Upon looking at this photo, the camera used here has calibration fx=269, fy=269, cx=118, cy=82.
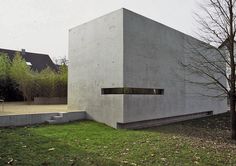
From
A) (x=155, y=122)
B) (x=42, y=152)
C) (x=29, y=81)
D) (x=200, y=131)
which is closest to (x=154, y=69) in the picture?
(x=155, y=122)

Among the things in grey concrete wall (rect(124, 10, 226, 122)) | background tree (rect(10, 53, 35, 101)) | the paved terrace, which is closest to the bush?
background tree (rect(10, 53, 35, 101))

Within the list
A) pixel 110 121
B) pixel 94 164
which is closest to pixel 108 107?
pixel 110 121

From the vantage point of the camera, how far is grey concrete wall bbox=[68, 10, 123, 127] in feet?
33.7

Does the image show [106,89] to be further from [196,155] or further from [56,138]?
[196,155]

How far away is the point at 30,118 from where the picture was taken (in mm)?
9477

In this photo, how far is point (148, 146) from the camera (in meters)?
6.95

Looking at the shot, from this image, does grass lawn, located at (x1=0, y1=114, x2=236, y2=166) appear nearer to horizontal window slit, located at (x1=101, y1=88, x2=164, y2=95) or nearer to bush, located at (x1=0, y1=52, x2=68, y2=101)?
horizontal window slit, located at (x1=101, y1=88, x2=164, y2=95)

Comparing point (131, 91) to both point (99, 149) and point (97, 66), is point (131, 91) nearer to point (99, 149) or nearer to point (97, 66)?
point (97, 66)

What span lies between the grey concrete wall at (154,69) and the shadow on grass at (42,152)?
3809mm

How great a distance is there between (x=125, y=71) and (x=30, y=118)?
150 inches

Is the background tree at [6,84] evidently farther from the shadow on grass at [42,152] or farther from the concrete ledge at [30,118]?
the shadow on grass at [42,152]

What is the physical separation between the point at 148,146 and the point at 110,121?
11.7 feet

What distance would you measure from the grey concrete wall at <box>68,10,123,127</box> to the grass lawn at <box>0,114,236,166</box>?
6.16ft

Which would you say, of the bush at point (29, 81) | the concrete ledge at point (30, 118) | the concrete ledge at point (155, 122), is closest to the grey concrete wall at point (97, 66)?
the concrete ledge at point (155, 122)
